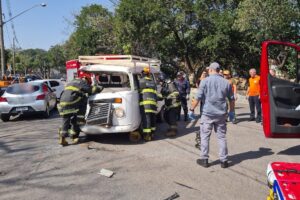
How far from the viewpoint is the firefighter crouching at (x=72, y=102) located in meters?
8.28

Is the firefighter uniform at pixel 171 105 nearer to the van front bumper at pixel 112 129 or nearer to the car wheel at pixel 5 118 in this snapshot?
the van front bumper at pixel 112 129

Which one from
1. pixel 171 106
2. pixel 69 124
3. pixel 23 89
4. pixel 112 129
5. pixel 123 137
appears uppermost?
pixel 23 89

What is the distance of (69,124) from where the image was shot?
8.52 meters

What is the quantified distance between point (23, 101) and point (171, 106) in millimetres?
5889

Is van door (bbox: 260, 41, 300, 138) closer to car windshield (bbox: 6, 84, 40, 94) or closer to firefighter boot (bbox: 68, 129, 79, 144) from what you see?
firefighter boot (bbox: 68, 129, 79, 144)

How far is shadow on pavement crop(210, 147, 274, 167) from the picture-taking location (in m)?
6.78

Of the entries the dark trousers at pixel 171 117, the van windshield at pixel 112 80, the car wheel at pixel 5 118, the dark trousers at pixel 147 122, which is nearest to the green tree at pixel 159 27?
the car wheel at pixel 5 118

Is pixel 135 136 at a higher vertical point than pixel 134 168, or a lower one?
higher

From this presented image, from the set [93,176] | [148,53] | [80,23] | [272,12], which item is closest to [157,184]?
[93,176]

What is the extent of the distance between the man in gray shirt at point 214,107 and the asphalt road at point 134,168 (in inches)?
12.7

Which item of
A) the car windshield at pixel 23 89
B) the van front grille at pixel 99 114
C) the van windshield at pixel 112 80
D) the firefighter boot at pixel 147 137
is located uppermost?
the van windshield at pixel 112 80

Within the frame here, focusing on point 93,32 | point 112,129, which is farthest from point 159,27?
point 93,32

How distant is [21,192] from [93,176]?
1.13 meters

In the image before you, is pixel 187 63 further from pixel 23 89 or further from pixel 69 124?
pixel 69 124
